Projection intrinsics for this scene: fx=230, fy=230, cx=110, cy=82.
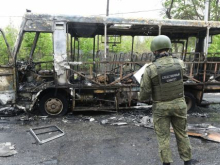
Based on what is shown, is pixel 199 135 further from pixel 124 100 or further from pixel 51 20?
pixel 51 20

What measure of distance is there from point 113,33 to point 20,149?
5130 mm

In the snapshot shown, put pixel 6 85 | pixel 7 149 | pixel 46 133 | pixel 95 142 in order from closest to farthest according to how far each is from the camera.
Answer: pixel 7 149 → pixel 95 142 → pixel 46 133 → pixel 6 85

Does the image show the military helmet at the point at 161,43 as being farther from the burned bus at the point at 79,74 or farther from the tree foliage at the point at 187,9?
the tree foliage at the point at 187,9

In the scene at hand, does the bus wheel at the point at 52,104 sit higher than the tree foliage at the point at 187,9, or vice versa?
the tree foliage at the point at 187,9

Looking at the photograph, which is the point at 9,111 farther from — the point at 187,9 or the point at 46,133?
the point at 187,9

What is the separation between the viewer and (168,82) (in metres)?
3.01

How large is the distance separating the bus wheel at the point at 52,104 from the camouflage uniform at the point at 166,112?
3.42m

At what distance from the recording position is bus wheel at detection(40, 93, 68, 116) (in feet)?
19.7

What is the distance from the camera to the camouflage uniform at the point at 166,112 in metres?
3.03

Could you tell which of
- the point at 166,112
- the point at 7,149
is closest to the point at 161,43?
the point at 166,112

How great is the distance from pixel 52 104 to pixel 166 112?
3734 mm

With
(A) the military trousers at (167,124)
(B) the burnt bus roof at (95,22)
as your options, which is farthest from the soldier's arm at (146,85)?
(B) the burnt bus roof at (95,22)

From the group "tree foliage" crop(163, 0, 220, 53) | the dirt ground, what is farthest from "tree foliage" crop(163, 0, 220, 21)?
the dirt ground

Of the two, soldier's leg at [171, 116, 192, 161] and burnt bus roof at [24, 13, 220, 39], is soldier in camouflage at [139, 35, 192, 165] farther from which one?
burnt bus roof at [24, 13, 220, 39]
